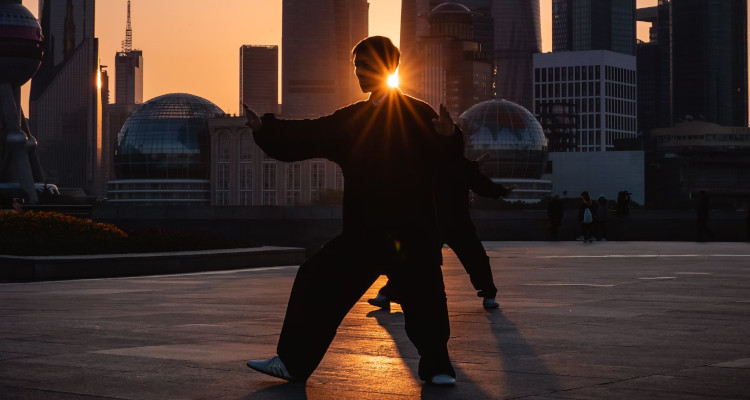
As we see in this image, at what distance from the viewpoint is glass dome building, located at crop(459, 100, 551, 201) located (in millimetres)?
135000

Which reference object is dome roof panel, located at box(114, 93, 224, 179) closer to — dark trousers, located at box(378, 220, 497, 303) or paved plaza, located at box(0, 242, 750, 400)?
paved plaza, located at box(0, 242, 750, 400)

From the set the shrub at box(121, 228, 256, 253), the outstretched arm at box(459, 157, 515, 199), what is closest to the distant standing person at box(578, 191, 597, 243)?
the shrub at box(121, 228, 256, 253)

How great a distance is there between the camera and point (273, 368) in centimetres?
684

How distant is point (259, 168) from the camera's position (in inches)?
6339

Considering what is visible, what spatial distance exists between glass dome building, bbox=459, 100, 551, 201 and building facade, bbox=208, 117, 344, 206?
900 inches

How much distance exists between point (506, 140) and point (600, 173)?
3077 cm

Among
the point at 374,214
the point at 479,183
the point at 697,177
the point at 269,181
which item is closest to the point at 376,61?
the point at 374,214

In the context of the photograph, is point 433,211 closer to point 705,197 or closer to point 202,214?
point 705,197

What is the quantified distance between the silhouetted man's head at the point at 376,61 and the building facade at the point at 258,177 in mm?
143518

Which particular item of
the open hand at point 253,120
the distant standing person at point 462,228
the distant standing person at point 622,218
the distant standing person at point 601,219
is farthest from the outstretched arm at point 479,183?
the distant standing person at point 622,218

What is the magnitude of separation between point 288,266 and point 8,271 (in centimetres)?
565

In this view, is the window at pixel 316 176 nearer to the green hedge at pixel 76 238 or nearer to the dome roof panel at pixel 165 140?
the dome roof panel at pixel 165 140

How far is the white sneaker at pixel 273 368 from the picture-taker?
6.80m

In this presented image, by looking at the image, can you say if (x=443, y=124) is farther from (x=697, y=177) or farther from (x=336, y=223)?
(x=697, y=177)
